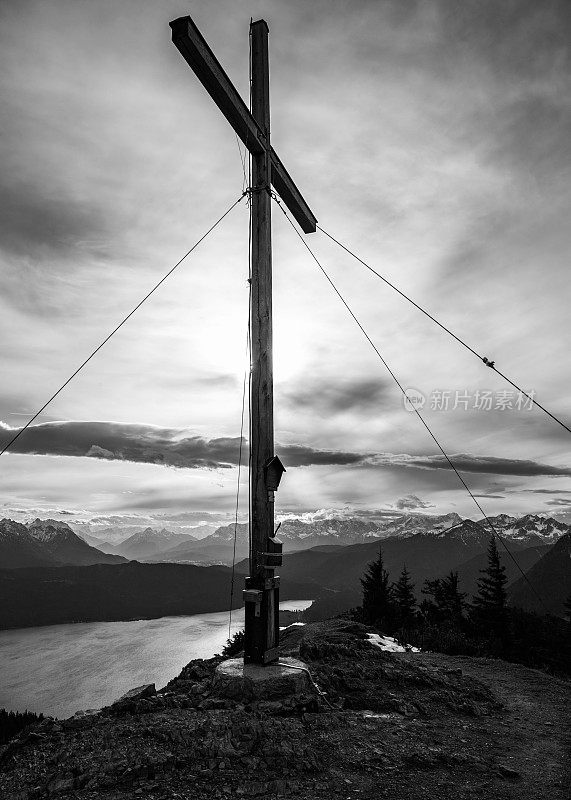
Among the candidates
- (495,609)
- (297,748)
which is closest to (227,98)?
(297,748)

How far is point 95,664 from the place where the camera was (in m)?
114

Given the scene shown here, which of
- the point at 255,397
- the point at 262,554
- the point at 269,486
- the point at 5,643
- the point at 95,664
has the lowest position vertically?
the point at 5,643

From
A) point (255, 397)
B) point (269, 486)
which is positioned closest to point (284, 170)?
point (255, 397)

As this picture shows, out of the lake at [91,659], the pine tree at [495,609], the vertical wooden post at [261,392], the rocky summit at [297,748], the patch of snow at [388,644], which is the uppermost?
the vertical wooden post at [261,392]

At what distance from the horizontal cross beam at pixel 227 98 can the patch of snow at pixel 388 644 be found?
13375 mm

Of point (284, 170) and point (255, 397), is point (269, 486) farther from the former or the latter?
point (284, 170)

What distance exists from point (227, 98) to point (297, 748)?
10.3 metres

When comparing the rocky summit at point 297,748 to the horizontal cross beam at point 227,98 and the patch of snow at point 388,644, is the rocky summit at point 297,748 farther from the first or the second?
the horizontal cross beam at point 227,98

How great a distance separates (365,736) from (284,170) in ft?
35.1

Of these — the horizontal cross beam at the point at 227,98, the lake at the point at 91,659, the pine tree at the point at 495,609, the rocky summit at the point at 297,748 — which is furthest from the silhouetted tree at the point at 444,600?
the lake at the point at 91,659

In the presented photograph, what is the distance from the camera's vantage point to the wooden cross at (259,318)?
7.53 m

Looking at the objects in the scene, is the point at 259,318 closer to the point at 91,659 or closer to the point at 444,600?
the point at 444,600

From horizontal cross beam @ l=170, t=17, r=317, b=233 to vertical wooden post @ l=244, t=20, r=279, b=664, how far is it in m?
0.36

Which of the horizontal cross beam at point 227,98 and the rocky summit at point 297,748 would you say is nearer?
the rocky summit at point 297,748
